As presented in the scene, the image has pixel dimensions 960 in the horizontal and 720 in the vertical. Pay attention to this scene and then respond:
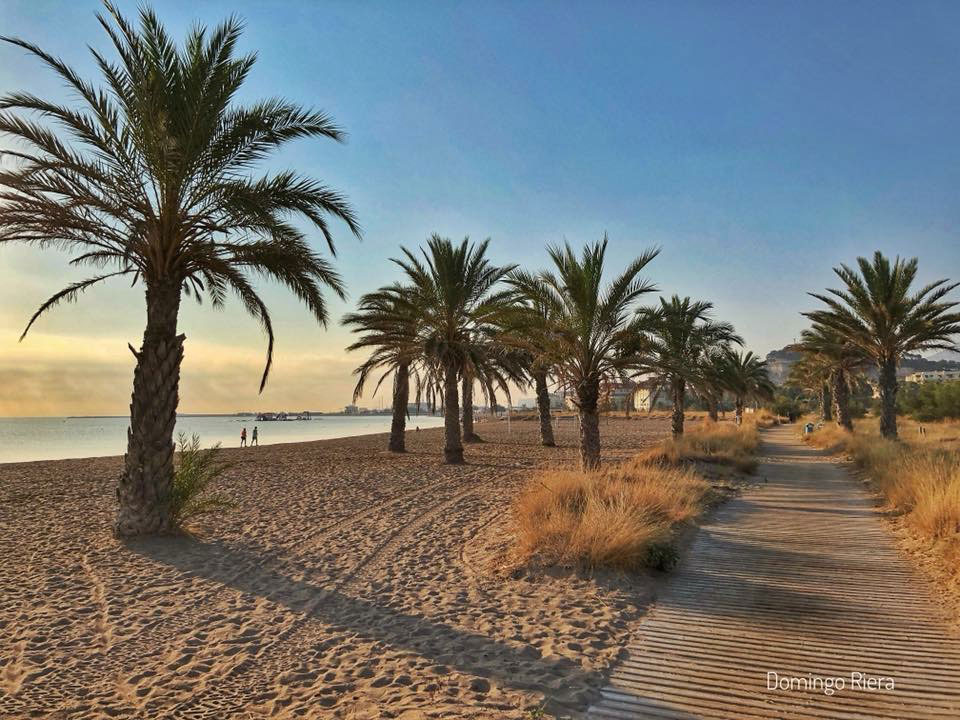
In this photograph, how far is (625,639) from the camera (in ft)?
16.3

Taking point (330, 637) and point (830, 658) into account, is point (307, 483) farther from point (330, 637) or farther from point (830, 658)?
point (830, 658)

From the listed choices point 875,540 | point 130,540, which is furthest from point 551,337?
point 130,540

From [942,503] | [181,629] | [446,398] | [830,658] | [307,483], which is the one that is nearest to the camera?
[830,658]

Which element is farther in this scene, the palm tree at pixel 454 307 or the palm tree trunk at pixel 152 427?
the palm tree at pixel 454 307

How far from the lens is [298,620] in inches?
217

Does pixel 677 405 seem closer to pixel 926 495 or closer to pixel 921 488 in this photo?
A: pixel 921 488

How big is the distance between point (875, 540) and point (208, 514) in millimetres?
9917

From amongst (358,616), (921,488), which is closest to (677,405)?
(921,488)

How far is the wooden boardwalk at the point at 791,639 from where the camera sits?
12.5 feet

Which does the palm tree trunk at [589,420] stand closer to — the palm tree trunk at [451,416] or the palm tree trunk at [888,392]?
the palm tree trunk at [451,416]

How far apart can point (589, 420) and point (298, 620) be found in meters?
10.1

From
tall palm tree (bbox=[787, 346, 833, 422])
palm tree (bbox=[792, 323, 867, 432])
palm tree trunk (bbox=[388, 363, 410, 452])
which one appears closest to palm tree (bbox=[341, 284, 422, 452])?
palm tree trunk (bbox=[388, 363, 410, 452])

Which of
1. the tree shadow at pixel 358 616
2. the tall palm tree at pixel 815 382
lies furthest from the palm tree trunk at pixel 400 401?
the tall palm tree at pixel 815 382

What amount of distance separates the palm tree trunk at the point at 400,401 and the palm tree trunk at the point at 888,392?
16.0 meters
